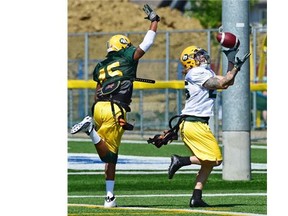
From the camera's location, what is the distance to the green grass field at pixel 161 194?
1119cm

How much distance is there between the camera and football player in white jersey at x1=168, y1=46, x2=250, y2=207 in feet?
38.7

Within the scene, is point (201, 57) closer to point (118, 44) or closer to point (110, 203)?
point (118, 44)

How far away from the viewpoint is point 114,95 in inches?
474

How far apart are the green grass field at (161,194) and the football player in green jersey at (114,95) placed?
52cm

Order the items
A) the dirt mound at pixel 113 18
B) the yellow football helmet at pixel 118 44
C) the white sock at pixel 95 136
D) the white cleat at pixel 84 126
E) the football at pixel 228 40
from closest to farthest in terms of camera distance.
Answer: the white cleat at pixel 84 126 → the white sock at pixel 95 136 → the football at pixel 228 40 → the yellow football helmet at pixel 118 44 → the dirt mound at pixel 113 18

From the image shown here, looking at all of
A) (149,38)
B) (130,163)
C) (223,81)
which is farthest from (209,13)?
(223,81)

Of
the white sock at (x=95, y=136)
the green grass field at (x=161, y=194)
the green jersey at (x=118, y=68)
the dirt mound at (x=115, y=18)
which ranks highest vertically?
the dirt mound at (x=115, y=18)

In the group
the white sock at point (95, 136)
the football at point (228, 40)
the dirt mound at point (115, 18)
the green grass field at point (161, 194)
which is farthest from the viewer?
the dirt mound at point (115, 18)

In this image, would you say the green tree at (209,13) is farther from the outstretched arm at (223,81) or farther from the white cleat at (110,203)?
the white cleat at (110,203)

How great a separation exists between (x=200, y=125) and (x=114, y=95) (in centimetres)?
94

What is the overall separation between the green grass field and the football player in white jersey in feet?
1.22

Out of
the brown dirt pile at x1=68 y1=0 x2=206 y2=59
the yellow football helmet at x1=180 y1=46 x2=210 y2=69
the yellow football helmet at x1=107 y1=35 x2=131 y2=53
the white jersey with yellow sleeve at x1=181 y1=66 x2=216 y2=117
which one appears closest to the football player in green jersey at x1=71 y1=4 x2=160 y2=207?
the yellow football helmet at x1=107 y1=35 x2=131 y2=53

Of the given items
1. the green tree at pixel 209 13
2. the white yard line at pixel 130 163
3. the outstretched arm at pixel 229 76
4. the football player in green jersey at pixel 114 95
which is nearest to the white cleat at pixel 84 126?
the football player in green jersey at pixel 114 95
